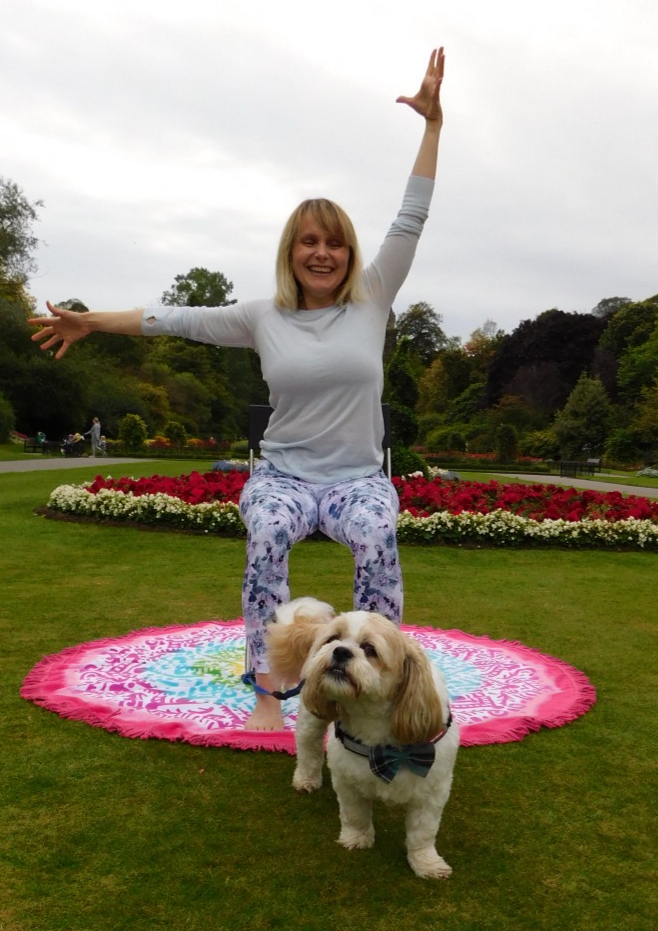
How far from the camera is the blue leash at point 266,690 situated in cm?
270

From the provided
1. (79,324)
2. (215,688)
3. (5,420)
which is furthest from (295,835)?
(5,420)

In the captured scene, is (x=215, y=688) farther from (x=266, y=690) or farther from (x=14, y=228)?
(x=14, y=228)

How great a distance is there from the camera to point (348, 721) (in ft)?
8.06

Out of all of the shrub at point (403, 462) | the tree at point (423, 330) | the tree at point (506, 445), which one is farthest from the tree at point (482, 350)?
the shrub at point (403, 462)

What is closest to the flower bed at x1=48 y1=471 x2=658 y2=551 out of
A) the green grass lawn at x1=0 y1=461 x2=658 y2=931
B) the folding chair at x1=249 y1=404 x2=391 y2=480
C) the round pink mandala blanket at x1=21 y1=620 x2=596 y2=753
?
the round pink mandala blanket at x1=21 y1=620 x2=596 y2=753

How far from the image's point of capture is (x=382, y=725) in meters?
2.39

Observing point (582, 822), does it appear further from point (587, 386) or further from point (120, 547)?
point (587, 386)

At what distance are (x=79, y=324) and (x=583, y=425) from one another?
1556 inches

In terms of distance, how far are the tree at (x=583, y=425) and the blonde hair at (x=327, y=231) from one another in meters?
37.9

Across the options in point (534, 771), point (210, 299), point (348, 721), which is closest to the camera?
point (348, 721)

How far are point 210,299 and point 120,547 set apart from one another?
212ft

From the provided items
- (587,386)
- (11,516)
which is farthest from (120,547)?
(587,386)

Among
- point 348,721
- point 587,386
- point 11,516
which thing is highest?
point 587,386

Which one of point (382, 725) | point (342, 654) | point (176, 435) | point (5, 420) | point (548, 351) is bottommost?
point (176, 435)
